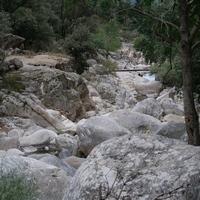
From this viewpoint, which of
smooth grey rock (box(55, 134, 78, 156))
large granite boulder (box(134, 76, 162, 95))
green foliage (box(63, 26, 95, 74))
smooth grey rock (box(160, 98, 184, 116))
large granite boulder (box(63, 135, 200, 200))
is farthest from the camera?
large granite boulder (box(134, 76, 162, 95))

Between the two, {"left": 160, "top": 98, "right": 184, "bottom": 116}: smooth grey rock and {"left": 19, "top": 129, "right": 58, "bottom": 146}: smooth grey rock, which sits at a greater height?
{"left": 19, "top": 129, "right": 58, "bottom": 146}: smooth grey rock

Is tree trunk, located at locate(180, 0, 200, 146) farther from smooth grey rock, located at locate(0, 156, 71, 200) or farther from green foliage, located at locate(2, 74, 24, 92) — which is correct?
green foliage, located at locate(2, 74, 24, 92)

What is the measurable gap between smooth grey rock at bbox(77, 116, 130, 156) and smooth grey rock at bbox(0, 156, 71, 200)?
420 cm

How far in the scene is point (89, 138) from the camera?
10242mm

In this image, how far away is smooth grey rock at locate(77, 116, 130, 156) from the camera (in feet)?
32.9

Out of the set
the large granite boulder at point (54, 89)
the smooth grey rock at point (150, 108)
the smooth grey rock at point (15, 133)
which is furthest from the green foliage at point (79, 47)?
the smooth grey rock at point (15, 133)

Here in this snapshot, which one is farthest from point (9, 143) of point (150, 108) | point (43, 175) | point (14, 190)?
point (150, 108)

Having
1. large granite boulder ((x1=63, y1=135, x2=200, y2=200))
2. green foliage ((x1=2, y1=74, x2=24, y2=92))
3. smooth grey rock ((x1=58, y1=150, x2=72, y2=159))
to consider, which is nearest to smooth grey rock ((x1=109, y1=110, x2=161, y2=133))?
smooth grey rock ((x1=58, y1=150, x2=72, y2=159))

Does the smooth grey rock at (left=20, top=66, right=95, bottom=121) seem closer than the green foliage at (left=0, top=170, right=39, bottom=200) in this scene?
No

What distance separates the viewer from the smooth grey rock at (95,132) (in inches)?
395

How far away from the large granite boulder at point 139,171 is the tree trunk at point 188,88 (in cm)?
126

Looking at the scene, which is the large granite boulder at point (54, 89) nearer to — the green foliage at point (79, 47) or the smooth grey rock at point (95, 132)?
the smooth grey rock at point (95, 132)

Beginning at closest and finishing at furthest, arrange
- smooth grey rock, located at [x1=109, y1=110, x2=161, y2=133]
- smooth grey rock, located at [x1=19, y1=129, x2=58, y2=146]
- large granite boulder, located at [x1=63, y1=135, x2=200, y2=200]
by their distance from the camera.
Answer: large granite boulder, located at [x1=63, y1=135, x2=200, y2=200] → smooth grey rock, located at [x1=19, y1=129, x2=58, y2=146] → smooth grey rock, located at [x1=109, y1=110, x2=161, y2=133]

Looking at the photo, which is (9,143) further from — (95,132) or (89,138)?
(95,132)
